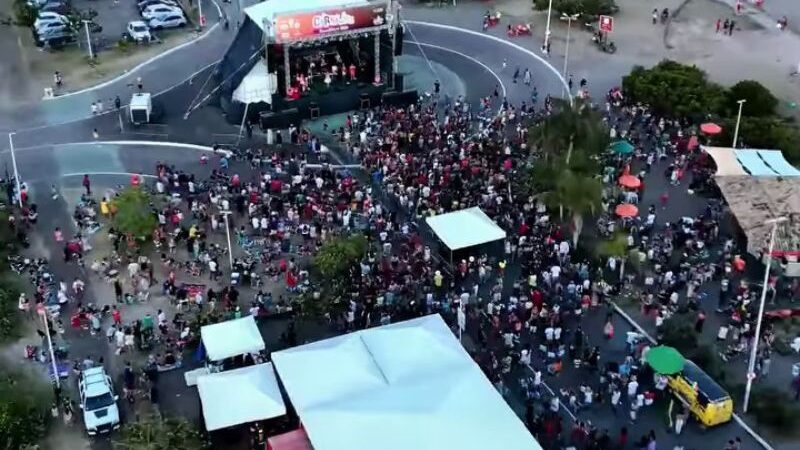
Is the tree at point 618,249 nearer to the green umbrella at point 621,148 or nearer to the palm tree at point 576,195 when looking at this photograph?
the palm tree at point 576,195

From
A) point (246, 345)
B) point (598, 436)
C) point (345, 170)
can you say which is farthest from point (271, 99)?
point (598, 436)

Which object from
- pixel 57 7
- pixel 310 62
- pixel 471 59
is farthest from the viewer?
pixel 57 7

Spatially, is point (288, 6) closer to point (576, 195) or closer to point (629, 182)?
point (629, 182)

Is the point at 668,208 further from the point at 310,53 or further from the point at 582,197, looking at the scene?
the point at 310,53

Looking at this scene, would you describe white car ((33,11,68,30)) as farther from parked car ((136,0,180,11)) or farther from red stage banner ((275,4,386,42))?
red stage banner ((275,4,386,42))

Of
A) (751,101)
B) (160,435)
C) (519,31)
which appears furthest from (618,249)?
(519,31)
